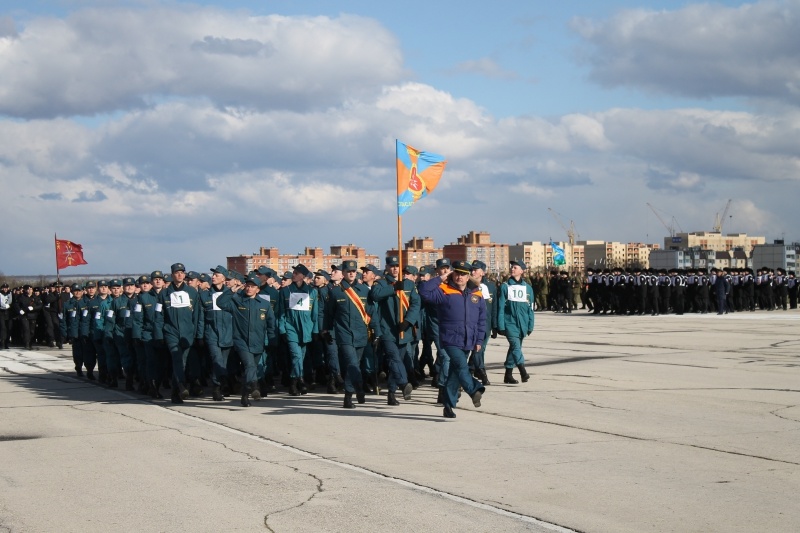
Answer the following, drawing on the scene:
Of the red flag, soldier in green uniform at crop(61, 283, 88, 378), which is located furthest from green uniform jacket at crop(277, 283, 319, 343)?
the red flag

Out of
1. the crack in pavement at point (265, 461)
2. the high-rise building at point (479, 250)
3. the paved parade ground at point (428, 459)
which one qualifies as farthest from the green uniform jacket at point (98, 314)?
the high-rise building at point (479, 250)

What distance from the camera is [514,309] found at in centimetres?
1575

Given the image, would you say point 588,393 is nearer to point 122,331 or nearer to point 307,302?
point 307,302

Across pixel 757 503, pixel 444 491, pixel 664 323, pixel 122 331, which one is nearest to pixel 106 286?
pixel 122 331

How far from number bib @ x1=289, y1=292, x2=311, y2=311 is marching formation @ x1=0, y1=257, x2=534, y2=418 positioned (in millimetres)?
16

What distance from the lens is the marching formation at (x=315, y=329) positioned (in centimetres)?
1274

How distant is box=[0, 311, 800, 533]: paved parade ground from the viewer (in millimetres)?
7094

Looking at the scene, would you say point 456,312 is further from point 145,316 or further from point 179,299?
point 145,316

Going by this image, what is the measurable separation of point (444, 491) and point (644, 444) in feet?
9.26

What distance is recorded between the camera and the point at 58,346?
30.8 m

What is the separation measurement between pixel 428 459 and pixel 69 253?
32.6 m

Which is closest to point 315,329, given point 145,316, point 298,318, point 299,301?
point 298,318

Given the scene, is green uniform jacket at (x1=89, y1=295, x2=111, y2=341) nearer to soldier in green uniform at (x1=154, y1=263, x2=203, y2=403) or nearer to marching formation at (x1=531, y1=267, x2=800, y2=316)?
soldier in green uniform at (x1=154, y1=263, x2=203, y2=403)

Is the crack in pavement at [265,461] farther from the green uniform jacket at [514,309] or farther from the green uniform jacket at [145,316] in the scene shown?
the green uniform jacket at [514,309]
